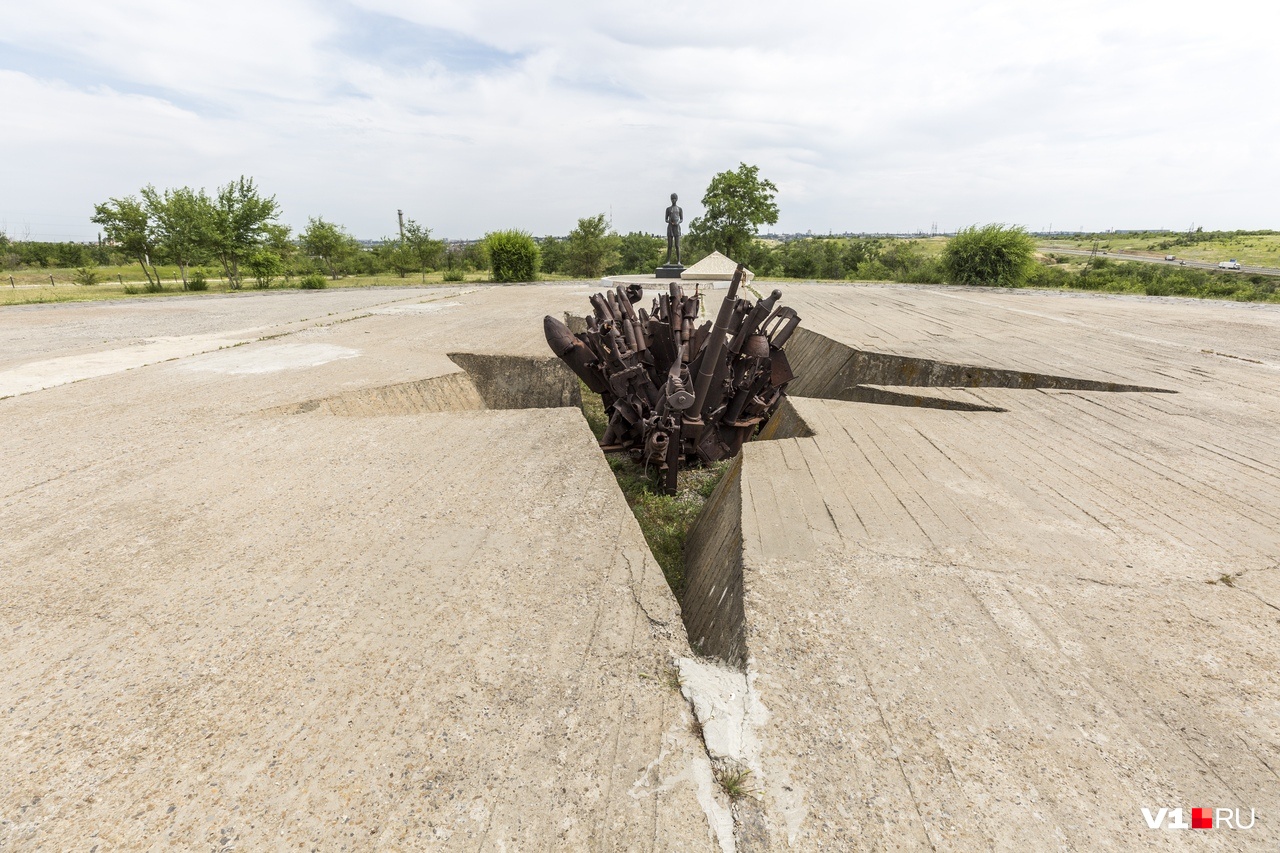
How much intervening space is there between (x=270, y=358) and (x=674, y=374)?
6.35 m

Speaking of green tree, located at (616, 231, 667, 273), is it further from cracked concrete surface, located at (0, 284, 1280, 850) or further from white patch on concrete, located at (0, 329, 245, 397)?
cracked concrete surface, located at (0, 284, 1280, 850)

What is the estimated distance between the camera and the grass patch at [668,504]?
4.02 meters

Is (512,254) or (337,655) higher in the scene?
(512,254)

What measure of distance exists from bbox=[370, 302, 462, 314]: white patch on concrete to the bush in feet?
61.0

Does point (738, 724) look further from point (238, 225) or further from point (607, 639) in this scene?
point (238, 225)

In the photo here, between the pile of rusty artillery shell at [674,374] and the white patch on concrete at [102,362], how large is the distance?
6.40 m

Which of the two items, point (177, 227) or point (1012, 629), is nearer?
A: point (1012, 629)

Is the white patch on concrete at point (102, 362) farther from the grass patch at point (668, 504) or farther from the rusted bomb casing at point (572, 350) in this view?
the grass patch at point (668, 504)

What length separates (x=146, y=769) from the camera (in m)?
1.74

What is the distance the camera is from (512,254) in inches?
958

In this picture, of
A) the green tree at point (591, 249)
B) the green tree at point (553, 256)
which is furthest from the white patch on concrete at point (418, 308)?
the green tree at point (553, 256)

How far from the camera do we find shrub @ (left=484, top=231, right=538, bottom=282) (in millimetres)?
24344

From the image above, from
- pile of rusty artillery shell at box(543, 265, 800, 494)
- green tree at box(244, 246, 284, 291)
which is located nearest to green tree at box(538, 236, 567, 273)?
green tree at box(244, 246, 284, 291)

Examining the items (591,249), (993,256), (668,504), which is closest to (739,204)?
(591,249)
